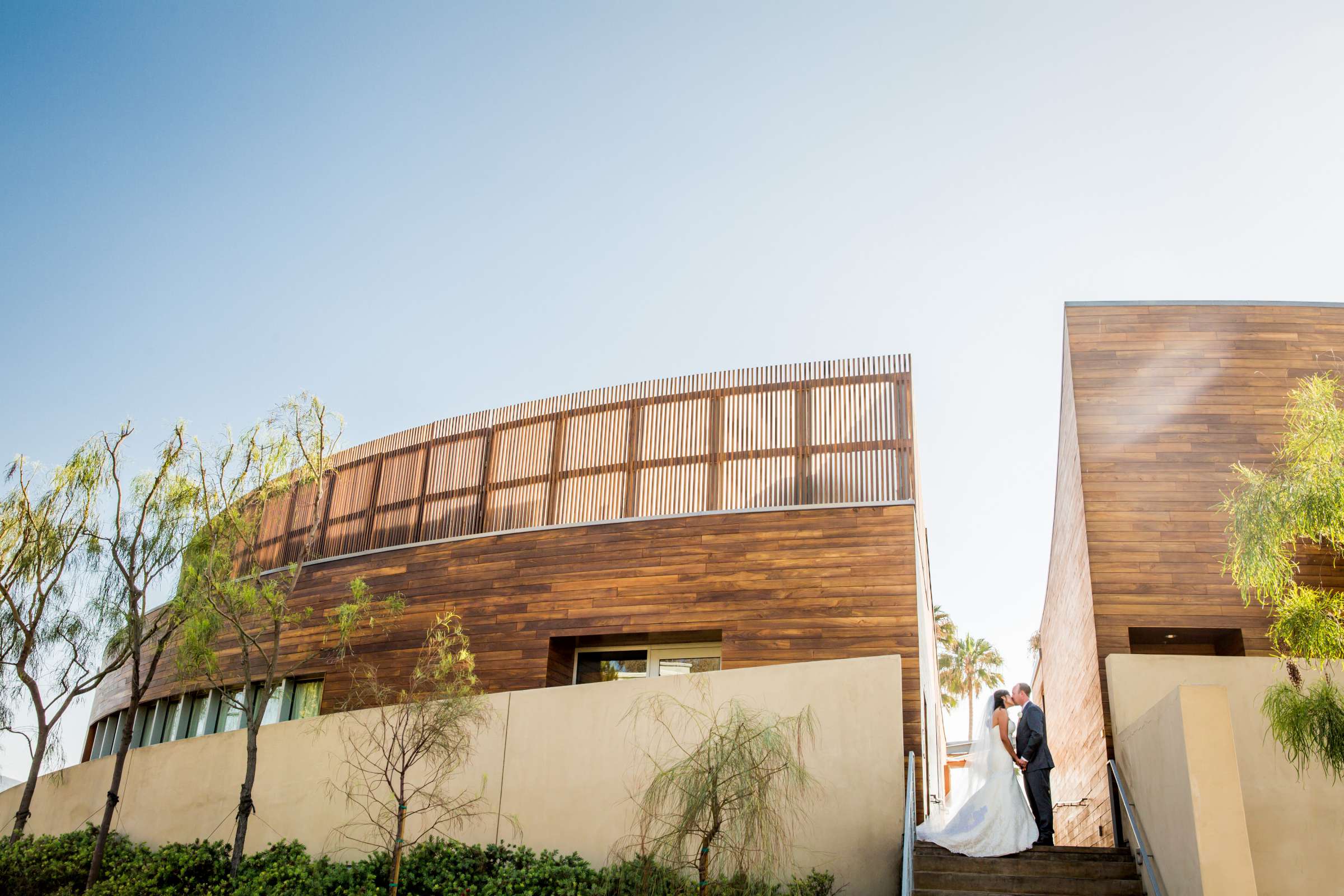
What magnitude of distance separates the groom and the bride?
4.9 inches

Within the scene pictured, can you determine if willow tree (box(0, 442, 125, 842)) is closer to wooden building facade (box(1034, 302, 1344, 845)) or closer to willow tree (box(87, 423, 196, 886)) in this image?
willow tree (box(87, 423, 196, 886))

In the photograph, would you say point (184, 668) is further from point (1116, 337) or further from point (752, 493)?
point (1116, 337)

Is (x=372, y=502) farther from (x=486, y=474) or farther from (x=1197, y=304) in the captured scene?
(x=1197, y=304)

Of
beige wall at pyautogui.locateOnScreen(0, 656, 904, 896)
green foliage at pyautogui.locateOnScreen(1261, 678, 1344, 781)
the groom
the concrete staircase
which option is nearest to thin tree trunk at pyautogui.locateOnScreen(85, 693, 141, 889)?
beige wall at pyautogui.locateOnScreen(0, 656, 904, 896)

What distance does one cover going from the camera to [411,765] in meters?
9.84

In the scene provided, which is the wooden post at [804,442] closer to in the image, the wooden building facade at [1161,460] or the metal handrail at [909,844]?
the wooden building facade at [1161,460]

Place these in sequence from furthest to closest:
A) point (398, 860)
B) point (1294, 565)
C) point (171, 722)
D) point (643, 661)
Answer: point (171, 722) → point (643, 661) → point (398, 860) → point (1294, 565)

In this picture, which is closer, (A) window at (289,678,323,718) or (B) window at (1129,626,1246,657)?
(B) window at (1129,626,1246,657)

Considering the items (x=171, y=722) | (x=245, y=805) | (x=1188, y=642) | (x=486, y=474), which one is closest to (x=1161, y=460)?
(x=1188, y=642)

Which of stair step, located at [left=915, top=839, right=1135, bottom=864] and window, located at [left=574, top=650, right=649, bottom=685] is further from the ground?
window, located at [left=574, top=650, right=649, bottom=685]

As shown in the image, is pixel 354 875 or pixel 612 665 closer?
pixel 354 875

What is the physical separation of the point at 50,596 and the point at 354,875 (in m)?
7.41

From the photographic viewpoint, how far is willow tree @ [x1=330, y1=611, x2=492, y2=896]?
30.9ft

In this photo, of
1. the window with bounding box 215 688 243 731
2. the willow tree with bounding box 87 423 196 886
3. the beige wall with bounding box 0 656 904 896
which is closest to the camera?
the beige wall with bounding box 0 656 904 896
